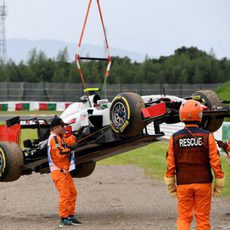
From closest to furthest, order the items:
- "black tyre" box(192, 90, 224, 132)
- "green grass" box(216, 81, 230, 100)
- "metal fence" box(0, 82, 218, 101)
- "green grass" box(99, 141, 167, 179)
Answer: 1. "black tyre" box(192, 90, 224, 132)
2. "green grass" box(99, 141, 167, 179)
3. "green grass" box(216, 81, 230, 100)
4. "metal fence" box(0, 82, 218, 101)

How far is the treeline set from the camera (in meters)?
60.0

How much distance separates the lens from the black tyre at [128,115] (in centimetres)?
945

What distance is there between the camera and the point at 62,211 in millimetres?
9531

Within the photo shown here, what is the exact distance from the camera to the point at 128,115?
9.46 metres

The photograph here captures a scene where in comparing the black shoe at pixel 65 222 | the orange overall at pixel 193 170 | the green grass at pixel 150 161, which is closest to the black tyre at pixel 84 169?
the black shoe at pixel 65 222

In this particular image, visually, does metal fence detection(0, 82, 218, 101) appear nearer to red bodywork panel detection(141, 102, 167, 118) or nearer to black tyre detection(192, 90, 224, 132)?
black tyre detection(192, 90, 224, 132)

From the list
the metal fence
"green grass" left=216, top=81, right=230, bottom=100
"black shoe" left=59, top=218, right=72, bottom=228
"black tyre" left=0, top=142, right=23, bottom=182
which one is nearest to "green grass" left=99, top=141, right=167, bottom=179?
"black tyre" left=0, top=142, right=23, bottom=182

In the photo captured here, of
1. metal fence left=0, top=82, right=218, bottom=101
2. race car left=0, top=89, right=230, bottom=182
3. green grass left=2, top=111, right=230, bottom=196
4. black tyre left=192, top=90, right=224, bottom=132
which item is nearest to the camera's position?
race car left=0, top=89, right=230, bottom=182

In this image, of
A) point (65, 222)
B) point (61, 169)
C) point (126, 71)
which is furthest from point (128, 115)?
point (126, 71)

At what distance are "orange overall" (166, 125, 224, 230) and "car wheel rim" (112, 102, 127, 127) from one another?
2002 millimetres

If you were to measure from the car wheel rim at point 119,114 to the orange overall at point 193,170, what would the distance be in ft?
6.57

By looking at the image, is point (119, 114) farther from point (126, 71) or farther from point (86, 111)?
point (126, 71)

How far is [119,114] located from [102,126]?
785mm

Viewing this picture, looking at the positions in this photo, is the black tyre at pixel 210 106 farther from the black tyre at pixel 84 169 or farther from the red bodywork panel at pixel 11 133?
the red bodywork panel at pixel 11 133
